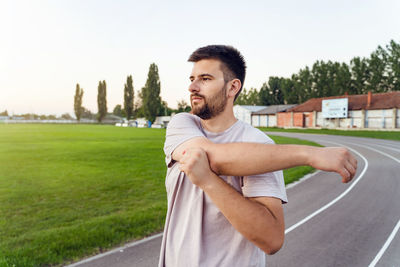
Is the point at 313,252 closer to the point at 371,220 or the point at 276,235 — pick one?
the point at 371,220

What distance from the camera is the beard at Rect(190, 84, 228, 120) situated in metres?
1.53

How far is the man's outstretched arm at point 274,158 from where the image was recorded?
3.49 feet

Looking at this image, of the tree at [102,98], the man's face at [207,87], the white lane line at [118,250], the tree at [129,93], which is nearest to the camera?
the man's face at [207,87]

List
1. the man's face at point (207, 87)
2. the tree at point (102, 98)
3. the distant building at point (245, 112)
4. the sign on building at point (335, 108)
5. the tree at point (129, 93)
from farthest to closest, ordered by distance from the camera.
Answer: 1. the tree at point (102, 98)
2. the tree at point (129, 93)
3. the distant building at point (245, 112)
4. the sign on building at point (335, 108)
5. the man's face at point (207, 87)

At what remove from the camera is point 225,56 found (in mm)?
1562

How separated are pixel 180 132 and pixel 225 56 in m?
0.53

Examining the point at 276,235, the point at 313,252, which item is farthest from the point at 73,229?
the point at 276,235

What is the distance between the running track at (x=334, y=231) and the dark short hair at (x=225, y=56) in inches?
203

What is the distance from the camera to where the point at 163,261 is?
61.6 inches

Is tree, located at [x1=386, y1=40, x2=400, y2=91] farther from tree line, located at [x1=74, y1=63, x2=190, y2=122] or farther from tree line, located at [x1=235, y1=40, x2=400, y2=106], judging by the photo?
tree line, located at [x1=74, y1=63, x2=190, y2=122]

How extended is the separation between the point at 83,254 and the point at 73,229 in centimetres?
123

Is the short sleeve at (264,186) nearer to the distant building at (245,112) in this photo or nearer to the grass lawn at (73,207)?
the grass lawn at (73,207)

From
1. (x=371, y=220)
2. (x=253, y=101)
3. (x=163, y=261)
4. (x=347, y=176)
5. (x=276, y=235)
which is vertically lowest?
(x=371, y=220)

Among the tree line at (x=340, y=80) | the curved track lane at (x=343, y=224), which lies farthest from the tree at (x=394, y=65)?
the curved track lane at (x=343, y=224)
